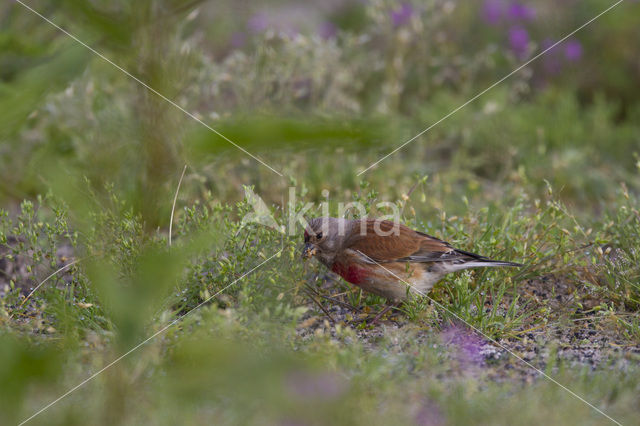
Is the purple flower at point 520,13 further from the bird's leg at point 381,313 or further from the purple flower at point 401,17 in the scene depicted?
the bird's leg at point 381,313

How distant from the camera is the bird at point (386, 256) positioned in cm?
381

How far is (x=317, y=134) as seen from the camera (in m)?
1.24

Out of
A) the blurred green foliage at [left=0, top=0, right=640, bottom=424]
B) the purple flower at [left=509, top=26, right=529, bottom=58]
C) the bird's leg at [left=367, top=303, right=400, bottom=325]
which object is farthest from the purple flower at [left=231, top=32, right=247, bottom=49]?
the bird's leg at [left=367, top=303, right=400, bottom=325]

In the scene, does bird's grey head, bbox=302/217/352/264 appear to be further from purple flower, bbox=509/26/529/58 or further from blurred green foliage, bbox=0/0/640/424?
purple flower, bbox=509/26/529/58

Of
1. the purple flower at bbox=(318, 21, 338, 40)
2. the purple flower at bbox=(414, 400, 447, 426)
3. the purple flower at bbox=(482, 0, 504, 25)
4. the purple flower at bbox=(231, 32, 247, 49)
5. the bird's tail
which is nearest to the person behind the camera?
the purple flower at bbox=(414, 400, 447, 426)

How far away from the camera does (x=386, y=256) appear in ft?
13.0

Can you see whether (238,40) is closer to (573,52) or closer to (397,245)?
(573,52)

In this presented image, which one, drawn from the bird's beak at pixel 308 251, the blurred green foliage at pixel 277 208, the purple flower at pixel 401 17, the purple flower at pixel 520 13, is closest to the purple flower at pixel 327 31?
the blurred green foliage at pixel 277 208

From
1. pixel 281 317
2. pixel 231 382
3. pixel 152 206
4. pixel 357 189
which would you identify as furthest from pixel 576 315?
pixel 152 206

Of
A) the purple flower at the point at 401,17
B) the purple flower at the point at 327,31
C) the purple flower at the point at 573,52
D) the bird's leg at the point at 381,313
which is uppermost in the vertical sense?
the purple flower at the point at 401,17

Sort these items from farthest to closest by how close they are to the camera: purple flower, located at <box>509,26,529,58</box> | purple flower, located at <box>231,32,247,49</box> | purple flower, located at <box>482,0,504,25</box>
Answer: purple flower, located at <box>231,32,247,49</box>, purple flower, located at <box>482,0,504,25</box>, purple flower, located at <box>509,26,529,58</box>

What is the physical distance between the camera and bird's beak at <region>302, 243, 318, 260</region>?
12.8 feet

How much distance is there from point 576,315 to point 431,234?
974 millimetres

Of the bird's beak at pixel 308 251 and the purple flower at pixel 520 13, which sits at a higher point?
the purple flower at pixel 520 13
